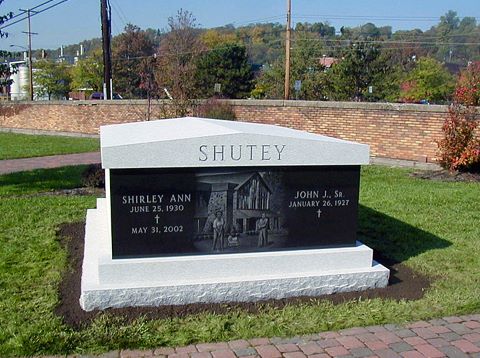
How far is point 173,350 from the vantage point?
3717mm

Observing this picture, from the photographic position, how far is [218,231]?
4754 mm

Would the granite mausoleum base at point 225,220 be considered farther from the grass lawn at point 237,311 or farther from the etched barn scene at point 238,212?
the grass lawn at point 237,311

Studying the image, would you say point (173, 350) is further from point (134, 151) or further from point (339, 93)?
point (339, 93)

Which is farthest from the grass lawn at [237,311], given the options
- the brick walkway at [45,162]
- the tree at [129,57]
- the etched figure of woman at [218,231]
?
the tree at [129,57]

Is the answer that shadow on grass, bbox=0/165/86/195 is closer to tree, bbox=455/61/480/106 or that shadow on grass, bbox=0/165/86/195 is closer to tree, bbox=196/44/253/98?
tree, bbox=455/61/480/106

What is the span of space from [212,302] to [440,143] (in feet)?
32.3

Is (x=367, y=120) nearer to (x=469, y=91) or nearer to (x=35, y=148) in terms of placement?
(x=469, y=91)

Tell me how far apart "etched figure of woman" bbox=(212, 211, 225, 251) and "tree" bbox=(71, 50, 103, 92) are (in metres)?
55.4

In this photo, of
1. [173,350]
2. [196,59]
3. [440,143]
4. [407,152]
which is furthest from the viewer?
[196,59]

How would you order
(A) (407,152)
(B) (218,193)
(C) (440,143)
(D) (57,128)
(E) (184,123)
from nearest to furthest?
1. (B) (218,193)
2. (E) (184,123)
3. (C) (440,143)
4. (A) (407,152)
5. (D) (57,128)

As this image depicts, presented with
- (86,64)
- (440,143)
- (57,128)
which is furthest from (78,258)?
(86,64)

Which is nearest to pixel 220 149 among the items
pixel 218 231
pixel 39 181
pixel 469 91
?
pixel 218 231

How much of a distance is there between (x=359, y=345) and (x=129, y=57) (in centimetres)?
5531

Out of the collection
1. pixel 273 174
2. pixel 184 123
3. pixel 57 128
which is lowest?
pixel 57 128
